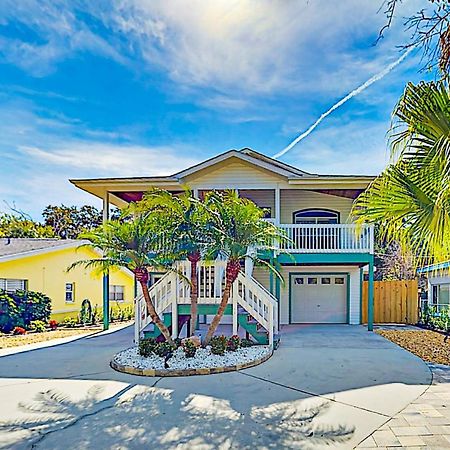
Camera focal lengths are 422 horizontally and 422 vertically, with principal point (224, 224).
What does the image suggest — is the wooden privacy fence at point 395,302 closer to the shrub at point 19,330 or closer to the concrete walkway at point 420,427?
the concrete walkway at point 420,427

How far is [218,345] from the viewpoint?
8.79 meters

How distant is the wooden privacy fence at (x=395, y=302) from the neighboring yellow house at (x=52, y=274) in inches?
395

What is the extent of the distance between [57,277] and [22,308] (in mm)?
2850

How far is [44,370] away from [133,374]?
185 centimetres

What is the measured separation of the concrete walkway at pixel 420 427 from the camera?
439 centimetres

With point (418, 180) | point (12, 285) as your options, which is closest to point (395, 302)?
point (418, 180)

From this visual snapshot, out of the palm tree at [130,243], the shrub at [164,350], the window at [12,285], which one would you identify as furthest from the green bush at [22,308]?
the shrub at [164,350]

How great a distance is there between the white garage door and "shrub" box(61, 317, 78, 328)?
8421 millimetres

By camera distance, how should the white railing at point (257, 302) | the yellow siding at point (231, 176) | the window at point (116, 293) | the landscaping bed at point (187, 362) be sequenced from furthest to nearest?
the window at point (116, 293) < the yellow siding at point (231, 176) < the white railing at point (257, 302) < the landscaping bed at point (187, 362)

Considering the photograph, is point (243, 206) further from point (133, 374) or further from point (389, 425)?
point (389, 425)

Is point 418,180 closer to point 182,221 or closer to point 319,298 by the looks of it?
point 182,221

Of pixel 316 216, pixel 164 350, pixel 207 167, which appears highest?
pixel 207 167

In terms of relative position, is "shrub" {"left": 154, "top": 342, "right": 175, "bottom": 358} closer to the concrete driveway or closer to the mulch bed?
the concrete driveway

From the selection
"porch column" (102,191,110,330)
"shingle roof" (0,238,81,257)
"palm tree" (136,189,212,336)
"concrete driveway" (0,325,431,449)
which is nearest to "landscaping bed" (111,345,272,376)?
"concrete driveway" (0,325,431,449)
